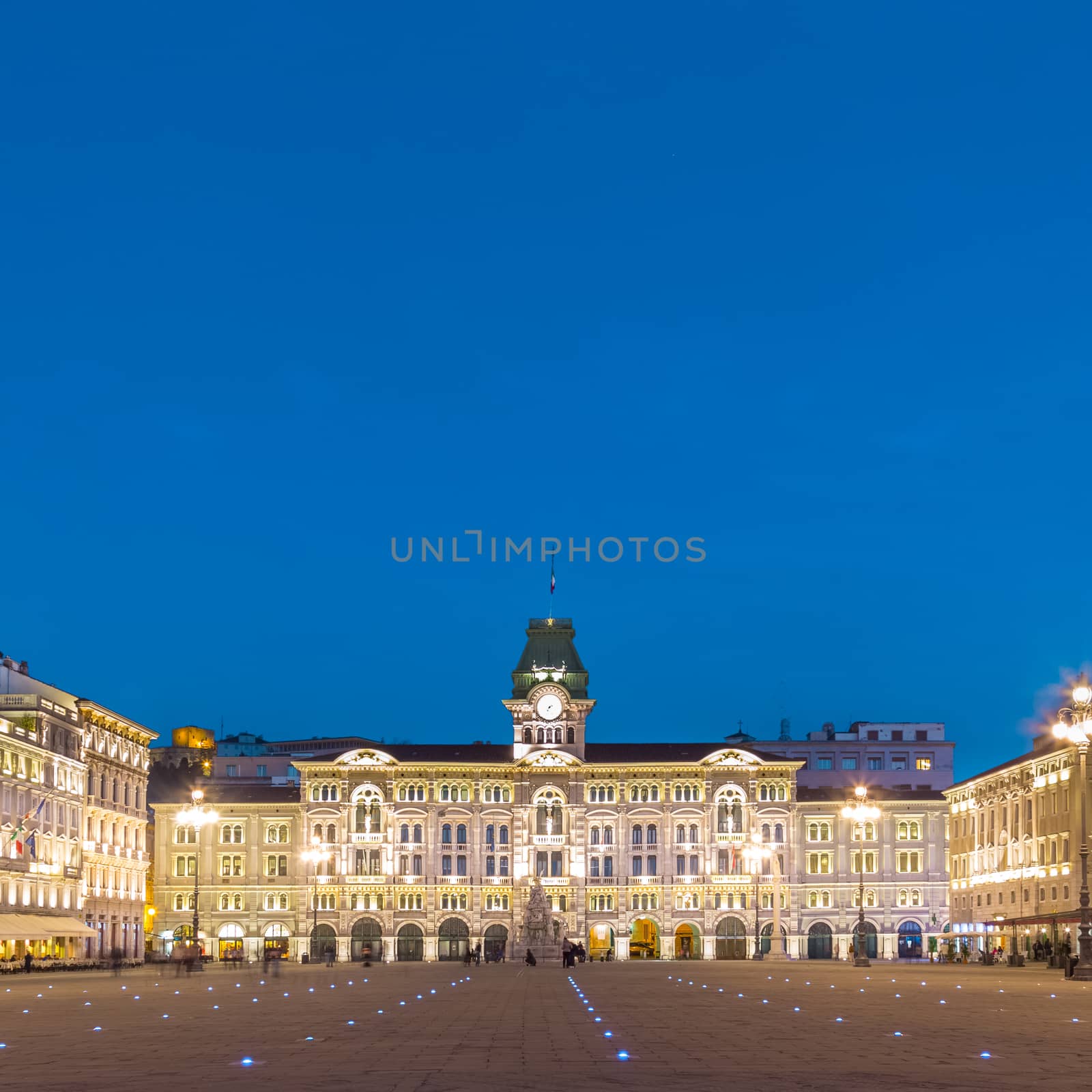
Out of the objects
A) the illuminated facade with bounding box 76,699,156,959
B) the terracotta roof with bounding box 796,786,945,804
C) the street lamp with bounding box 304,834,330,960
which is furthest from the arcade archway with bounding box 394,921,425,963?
the terracotta roof with bounding box 796,786,945,804

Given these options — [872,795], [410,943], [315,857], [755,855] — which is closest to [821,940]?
[755,855]

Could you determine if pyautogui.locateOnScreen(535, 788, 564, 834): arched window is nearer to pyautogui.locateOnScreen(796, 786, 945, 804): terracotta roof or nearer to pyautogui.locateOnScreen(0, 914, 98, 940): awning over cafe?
pyautogui.locateOnScreen(796, 786, 945, 804): terracotta roof

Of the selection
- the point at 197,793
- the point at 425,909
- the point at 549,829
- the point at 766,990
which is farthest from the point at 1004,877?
the point at 766,990

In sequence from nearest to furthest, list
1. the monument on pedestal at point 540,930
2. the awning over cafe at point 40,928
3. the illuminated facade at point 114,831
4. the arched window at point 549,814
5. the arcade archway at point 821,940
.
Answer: the awning over cafe at point 40,928 → the illuminated facade at point 114,831 → the monument on pedestal at point 540,930 → the arcade archway at point 821,940 → the arched window at point 549,814

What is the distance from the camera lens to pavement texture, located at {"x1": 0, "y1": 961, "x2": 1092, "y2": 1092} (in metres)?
21.4

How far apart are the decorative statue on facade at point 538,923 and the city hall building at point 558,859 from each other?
15.5 metres

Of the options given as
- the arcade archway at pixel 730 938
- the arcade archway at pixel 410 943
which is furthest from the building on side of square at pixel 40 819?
the arcade archway at pixel 730 938

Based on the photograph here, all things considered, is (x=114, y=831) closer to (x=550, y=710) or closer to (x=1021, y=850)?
(x=550, y=710)

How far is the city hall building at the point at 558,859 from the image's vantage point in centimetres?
13575

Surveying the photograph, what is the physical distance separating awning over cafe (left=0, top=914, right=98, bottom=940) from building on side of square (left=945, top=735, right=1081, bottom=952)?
54232 millimetres

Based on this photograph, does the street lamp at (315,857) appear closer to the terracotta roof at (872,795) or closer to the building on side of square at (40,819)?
the building on side of square at (40,819)

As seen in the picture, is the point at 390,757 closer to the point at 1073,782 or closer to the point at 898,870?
the point at 898,870

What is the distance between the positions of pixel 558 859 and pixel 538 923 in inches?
805

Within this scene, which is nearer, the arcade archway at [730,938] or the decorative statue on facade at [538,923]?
the decorative statue on facade at [538,923]
